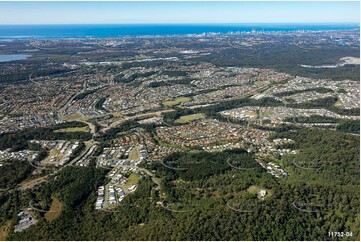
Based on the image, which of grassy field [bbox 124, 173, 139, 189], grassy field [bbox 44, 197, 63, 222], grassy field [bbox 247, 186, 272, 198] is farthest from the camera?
grassy field [bbox 124, 173, 139, 189]

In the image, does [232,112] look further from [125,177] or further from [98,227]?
[98,227]

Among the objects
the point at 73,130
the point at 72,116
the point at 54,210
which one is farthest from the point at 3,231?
the point at 72,116

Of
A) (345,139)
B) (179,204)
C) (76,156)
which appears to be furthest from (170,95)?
(179,204)

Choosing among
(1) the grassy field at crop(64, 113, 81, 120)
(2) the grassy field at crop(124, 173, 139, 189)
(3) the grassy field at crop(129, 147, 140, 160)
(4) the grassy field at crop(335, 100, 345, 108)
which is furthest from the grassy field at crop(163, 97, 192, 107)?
(2) the grassy field at crop(124, 173, 139, 189)

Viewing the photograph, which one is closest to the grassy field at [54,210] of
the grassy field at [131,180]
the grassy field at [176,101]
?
the grassy field at [131,180]

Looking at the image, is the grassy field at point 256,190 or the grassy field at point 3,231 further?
the grassy field at point 256,190

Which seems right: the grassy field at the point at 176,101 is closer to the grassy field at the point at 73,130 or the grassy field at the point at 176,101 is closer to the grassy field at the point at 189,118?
the grassy field at the point at 189,118

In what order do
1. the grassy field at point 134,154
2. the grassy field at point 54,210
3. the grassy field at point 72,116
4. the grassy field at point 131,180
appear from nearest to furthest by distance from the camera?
1. the grassy field at point 54,210
2. the grassy field at point 131,180
3. the grassy field at point 134,154
4. the grassy field at point 72,116

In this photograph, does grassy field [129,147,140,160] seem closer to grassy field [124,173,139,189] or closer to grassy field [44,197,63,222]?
grassy field [124,173,139,189]
